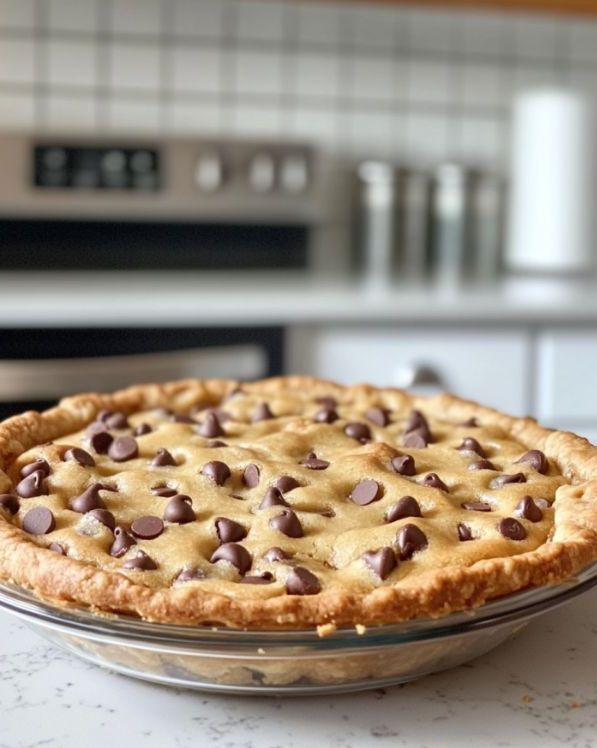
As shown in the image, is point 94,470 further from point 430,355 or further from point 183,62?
point 183,62

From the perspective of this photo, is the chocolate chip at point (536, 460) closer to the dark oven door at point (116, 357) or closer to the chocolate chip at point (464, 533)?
the chocolate chip at point (464, 533)

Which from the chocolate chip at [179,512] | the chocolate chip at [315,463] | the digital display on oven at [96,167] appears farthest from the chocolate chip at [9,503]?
the digital display on oven at [96,167]

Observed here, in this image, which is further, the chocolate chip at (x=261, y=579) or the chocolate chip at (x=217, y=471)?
the chocolate chip at (x=217, y=471)

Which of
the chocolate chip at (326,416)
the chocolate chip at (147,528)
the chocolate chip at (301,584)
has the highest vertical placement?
the chocolate chip at (326,416)

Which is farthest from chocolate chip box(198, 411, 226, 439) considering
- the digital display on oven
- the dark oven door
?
the digital display on oven

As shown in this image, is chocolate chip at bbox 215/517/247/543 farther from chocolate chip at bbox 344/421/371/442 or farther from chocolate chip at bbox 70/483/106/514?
chocolate chip at bbox 344/421/371/442

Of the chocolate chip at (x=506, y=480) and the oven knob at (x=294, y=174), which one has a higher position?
the oven knob at (x=294, y=174)

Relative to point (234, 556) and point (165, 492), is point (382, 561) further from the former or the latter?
point (165, 492)
